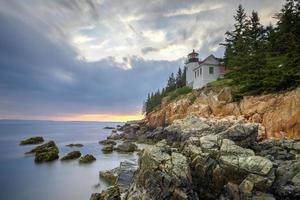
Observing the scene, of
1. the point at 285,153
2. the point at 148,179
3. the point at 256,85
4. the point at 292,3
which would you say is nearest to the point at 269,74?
the point at 256,85

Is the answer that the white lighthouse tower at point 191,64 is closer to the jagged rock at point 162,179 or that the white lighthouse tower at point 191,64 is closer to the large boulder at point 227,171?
the large boulder at point 227,171

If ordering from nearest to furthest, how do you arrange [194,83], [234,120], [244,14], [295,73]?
[295,73]
[234,120]
[244,14]
[194,83]

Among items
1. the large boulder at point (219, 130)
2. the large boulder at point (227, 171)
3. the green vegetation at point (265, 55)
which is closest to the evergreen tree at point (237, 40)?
the green vegetation at point (265, 55)

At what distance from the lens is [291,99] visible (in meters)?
22.6

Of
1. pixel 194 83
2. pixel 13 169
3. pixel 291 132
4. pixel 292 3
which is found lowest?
pixel 13 169

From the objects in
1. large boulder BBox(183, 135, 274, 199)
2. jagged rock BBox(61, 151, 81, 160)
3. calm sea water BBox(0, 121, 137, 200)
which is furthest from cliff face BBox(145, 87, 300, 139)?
jagged rock BBox(61, 151, 81, 160)

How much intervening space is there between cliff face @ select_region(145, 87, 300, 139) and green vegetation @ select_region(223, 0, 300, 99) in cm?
126

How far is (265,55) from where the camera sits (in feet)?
104

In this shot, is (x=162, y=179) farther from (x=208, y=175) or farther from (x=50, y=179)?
(x=50, y=179)

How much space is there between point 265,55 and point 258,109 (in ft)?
32.8

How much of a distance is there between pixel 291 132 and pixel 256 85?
7340mm

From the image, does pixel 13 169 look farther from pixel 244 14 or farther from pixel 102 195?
pixel 244 14

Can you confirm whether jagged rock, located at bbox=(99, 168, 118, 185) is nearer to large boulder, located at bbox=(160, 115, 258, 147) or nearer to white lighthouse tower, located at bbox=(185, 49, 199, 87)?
large boulder, located at bbox=(160, 115, 258, 147)

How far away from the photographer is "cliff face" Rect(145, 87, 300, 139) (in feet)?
72.3
